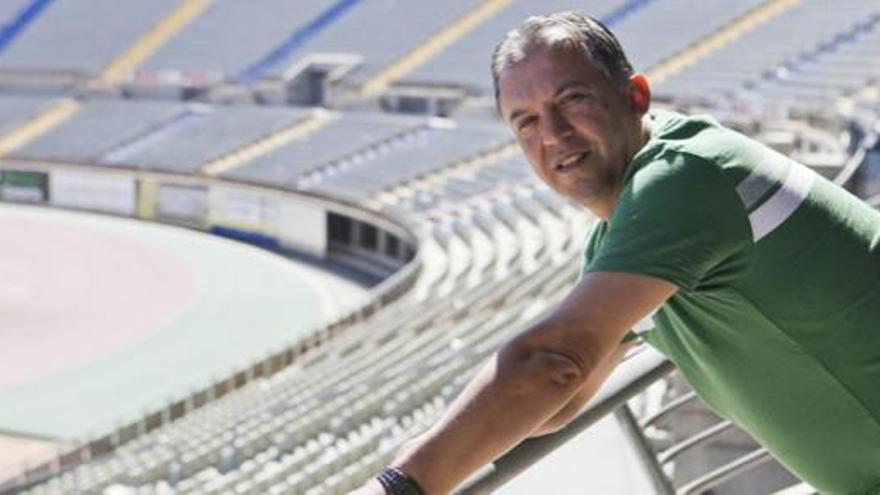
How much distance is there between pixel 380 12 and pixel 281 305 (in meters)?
15.0

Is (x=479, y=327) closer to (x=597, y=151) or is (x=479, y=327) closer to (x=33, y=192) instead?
(x=597, y=151)

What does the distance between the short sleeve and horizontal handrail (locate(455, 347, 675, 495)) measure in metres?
0.34

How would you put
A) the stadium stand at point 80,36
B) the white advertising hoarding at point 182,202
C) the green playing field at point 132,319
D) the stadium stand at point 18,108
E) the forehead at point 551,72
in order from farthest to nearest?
the stadium stand at point 80,36 → the stadium stand at point 18,108 → the white advertising hoarding at point 182,202 → the green playing field at point 132,319 → the forehead at point 551,72

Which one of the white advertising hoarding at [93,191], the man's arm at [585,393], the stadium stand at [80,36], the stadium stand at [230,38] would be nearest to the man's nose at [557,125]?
the man's arm at [585,393]

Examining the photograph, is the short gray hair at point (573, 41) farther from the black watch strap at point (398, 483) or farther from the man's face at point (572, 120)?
the black watch strap at point (398, 483)

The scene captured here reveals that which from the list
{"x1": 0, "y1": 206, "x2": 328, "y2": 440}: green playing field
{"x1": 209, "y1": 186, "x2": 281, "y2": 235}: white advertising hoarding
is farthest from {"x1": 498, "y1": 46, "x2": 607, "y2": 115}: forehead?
{"x1": 209, "y1": 186, "x2": 281, "y2": 235}: white advertising hoarding

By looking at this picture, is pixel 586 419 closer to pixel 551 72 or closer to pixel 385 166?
pixel 551 72

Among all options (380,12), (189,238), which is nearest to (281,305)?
(189,238)

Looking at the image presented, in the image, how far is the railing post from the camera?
2.41 metres

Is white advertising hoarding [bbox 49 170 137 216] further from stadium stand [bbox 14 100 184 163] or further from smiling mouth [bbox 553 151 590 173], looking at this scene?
smiling mouth [bbox 553 151 590 173]

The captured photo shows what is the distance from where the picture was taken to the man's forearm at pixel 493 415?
1.29 meters

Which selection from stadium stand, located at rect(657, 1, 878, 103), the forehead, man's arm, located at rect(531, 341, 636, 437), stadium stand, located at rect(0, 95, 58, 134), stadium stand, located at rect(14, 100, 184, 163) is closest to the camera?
the forehead

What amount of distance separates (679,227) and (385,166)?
23.0 meters

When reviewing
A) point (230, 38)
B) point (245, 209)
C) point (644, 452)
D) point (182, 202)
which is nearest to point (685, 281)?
point (644, 452)
